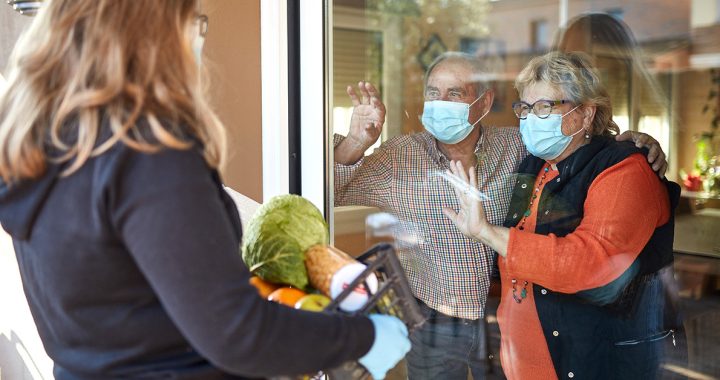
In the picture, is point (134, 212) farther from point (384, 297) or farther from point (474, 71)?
point (474, 71)

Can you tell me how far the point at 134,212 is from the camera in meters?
1.00

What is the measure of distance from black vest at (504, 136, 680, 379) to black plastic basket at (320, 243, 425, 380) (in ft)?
3.19

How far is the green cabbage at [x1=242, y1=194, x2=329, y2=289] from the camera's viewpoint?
1410 millimetres

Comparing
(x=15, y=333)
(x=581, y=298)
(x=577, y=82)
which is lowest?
(x=15, y=333)

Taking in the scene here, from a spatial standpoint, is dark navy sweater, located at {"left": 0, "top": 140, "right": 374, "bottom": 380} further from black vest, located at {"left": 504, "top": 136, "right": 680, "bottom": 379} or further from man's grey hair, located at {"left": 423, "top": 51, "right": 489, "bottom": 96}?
man's grey hair, located at {"left": 423, "top": 51, "right": 489, "bottom": 96}

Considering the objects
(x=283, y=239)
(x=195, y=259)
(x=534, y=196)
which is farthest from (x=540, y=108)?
(x=195, y=259)

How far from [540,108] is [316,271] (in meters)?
1.11

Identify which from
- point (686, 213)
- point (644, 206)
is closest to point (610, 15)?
point (686, 213)

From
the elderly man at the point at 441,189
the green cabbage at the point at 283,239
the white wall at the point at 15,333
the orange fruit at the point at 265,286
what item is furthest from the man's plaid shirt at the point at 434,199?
the white wall at the point at 15,333

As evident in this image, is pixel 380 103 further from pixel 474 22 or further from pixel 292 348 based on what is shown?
pixel 474 22

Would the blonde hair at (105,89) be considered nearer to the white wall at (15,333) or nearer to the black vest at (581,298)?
the black vest at (581,298)

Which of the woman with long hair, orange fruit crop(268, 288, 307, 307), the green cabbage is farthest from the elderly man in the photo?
the woman with long hair

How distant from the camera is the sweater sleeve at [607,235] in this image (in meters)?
2.04

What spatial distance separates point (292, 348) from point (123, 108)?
43 centimetres
